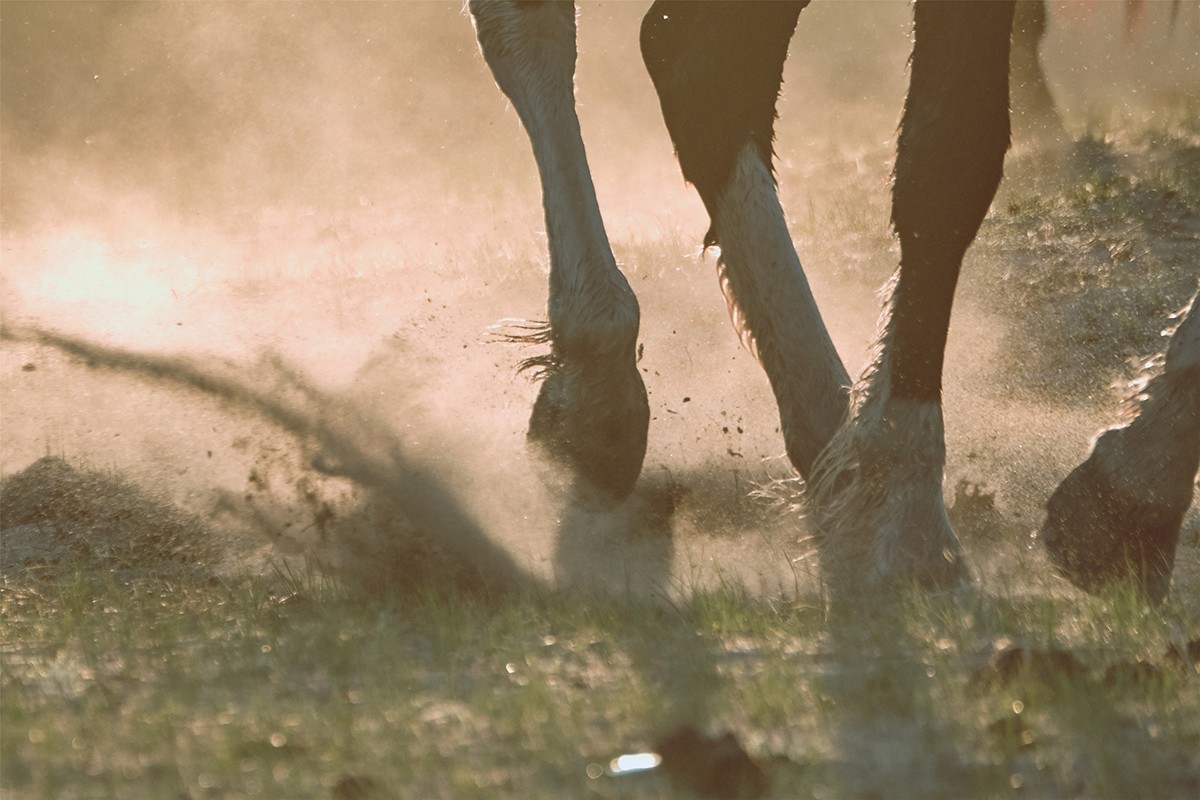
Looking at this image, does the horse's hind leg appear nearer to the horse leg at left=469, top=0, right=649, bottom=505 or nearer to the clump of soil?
the horse leg at left=469, top=0, right=649, bottom=505

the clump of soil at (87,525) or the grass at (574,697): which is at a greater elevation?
the clump of soil at (87,525)

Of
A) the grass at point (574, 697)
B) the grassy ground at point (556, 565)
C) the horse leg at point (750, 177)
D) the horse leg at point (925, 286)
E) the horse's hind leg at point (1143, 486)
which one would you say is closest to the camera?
the grass at point (574, 697)

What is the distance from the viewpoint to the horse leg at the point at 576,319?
15.8ft

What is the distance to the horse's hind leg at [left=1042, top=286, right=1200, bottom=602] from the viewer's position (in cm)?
383

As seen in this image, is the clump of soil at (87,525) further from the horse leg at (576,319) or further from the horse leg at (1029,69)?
the horse leg at (1029,69)

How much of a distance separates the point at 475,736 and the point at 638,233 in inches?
336

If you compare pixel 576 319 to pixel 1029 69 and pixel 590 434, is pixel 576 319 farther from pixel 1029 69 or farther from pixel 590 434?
pixel 1029 69

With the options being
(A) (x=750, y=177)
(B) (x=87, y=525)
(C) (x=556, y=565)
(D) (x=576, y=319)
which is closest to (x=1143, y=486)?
(A) (x=750, y=177)

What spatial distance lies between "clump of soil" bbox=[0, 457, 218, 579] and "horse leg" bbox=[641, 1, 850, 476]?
1848mm

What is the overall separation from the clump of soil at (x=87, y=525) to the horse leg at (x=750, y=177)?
1848 mm

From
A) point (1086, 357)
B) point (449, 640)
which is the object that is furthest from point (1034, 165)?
point (449, 640)

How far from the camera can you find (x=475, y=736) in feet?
8.05

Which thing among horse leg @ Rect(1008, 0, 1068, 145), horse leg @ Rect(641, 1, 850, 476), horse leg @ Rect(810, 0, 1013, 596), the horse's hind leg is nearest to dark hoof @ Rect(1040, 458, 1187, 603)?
the horse's hind leg

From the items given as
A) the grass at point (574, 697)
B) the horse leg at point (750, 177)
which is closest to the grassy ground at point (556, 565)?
the grass at point (574, 697)
